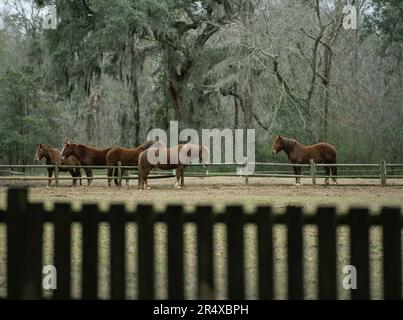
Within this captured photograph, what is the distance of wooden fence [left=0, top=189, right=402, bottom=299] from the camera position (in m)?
4.00

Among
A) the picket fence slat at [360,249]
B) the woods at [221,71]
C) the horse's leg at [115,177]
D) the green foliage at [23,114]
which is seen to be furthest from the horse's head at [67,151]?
the picket fence slat at [360,249]

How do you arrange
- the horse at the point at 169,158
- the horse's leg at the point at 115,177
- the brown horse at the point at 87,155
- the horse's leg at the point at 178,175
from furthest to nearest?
1. the brown horse at the point at 87,155
2. the horse's leg at the point at 115,177
3. the horse's leg at the point at 178,175
4. the horse at the point at 169,158

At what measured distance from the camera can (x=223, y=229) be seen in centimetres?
714

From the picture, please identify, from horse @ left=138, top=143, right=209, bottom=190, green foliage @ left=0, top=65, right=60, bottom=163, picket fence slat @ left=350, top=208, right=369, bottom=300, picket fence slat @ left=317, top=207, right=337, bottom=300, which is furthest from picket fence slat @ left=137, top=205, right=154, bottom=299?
green foliage @ left=0, top=65, right=60, bottom=163

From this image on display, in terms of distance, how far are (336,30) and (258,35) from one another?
4.17 m

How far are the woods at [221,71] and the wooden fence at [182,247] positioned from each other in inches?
861

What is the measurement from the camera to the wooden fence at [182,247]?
157 inches

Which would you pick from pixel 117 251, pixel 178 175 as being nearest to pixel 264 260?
pixel 117 251

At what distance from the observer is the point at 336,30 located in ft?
99.5

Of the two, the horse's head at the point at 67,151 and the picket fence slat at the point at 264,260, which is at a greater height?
the horse's head at the point at 67,151

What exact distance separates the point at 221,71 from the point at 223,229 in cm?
2173

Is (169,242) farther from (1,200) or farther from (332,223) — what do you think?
(1,200)

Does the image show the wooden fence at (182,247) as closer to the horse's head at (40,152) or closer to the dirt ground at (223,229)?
the dirt ground at (223,229)
